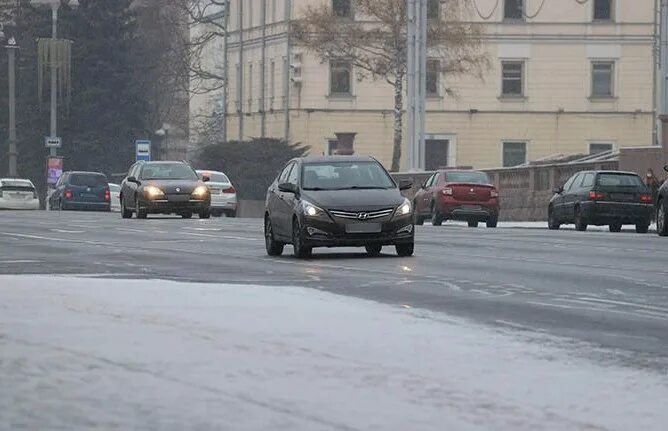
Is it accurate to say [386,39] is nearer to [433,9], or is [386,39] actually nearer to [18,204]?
[433,9]

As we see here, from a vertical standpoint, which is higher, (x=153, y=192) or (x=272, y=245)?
(x=153, y=192)

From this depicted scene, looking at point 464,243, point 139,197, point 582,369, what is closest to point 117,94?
point 139,197

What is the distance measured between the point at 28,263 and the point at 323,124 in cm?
7210

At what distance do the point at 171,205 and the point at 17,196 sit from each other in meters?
28.6

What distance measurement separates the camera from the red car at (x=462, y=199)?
182 feet

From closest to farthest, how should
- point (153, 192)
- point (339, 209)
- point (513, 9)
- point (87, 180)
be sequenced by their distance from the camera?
point (339, 209)
point (153, 192)
point (87, 180)
point (513, 9)

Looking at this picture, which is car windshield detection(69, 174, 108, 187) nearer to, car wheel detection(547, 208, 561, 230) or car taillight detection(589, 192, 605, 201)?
car wheel detection(547, 208, 561, 230)

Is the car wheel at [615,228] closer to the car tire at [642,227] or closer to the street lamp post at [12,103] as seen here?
the car tire at [642,227]

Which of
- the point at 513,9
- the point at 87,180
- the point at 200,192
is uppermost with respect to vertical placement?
the point at 513,9

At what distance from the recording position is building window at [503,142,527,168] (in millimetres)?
100250

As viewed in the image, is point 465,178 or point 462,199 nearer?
point 462,199

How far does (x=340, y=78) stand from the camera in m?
99.2

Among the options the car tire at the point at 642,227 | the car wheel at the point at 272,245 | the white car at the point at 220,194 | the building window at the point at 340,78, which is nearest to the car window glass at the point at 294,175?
the car wheel at the point at 272,245

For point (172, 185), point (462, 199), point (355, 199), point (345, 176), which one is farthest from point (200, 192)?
point (355, 199)
